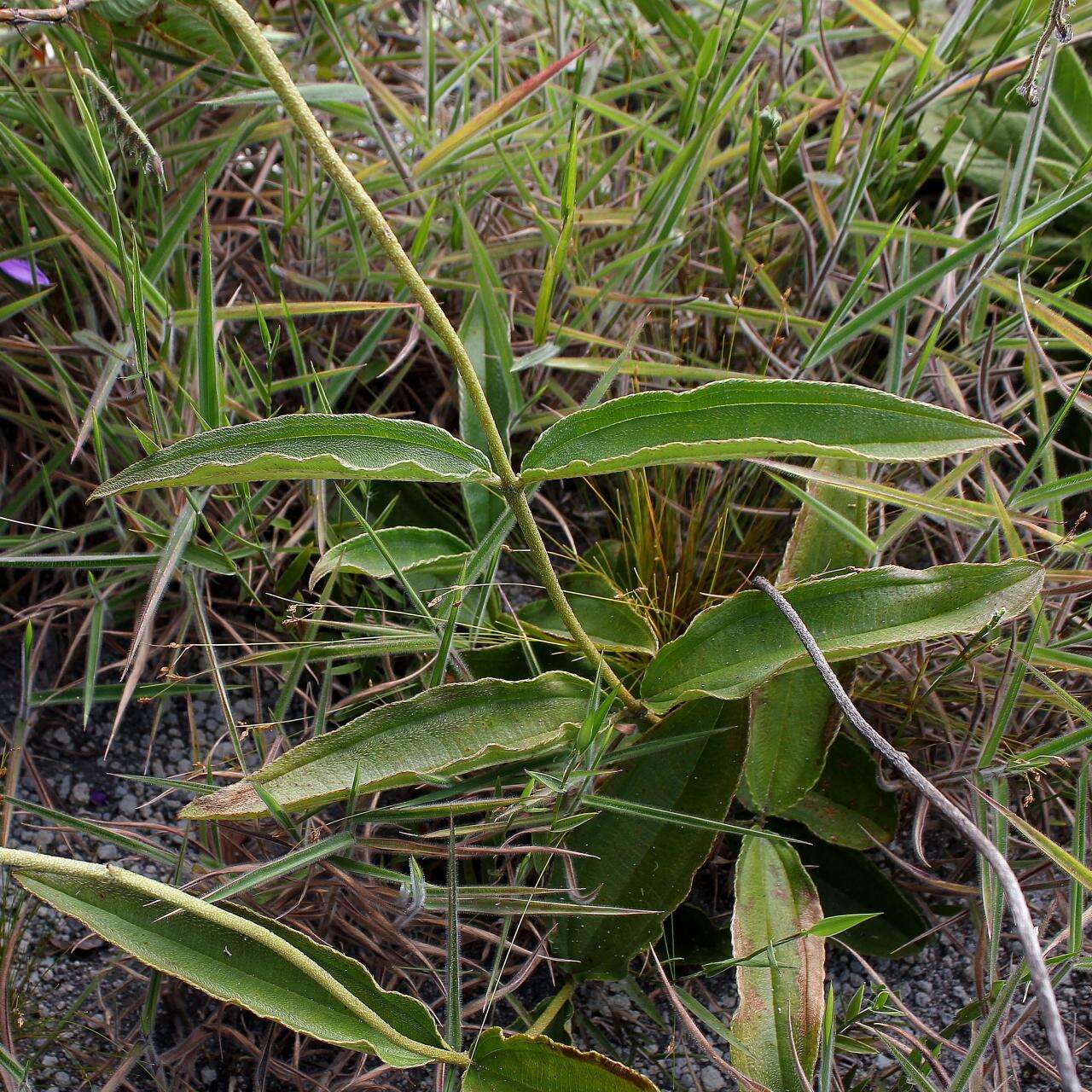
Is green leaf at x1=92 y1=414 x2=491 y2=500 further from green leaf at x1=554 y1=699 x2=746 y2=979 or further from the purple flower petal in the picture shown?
the purple flower petal

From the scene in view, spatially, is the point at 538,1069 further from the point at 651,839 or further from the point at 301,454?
the point at 301,454

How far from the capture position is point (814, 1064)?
2.77ft

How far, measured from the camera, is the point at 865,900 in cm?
100

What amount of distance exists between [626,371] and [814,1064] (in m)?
0.70

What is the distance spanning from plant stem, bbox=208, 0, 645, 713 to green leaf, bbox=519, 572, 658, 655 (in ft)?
0.39

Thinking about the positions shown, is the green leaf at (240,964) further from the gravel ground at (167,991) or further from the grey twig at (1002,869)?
the grey twig at (1002,869)

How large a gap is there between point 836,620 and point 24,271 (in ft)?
3.20

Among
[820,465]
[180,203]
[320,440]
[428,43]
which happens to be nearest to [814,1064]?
[820,465]

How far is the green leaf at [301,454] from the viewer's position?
2.24 feet

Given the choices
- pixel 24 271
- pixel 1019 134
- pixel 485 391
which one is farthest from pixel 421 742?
pixel 1019 134

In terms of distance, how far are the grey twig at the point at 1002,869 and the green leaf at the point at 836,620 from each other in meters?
0.03

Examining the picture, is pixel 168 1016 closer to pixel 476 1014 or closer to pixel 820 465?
pixel 476 1014

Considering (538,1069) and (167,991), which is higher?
(538,1069)

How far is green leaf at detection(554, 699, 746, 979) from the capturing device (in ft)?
3.03
